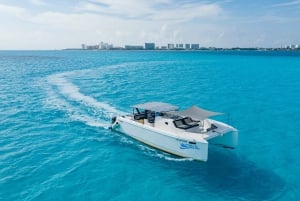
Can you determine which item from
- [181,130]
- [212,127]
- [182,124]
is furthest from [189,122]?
[212,127]

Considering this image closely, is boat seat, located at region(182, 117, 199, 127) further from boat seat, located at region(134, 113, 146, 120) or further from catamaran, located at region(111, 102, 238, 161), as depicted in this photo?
boat seat, located at region(134, 113, 146, 120)

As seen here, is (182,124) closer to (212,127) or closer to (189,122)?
(189,122)

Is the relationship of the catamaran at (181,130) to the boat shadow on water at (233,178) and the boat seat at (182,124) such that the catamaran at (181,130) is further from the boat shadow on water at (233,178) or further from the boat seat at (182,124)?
the boat shadow on water at (233,178)

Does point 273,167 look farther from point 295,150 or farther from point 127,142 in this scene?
point 127,142

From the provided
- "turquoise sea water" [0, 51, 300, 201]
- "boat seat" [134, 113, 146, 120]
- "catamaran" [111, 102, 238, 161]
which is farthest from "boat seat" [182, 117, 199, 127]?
"boat seat" [134, 113, 146, 120]

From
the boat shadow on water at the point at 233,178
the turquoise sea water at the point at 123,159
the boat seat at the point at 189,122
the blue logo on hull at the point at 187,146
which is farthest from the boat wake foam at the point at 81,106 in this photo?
the boat shadow on water at the point at 233,178
